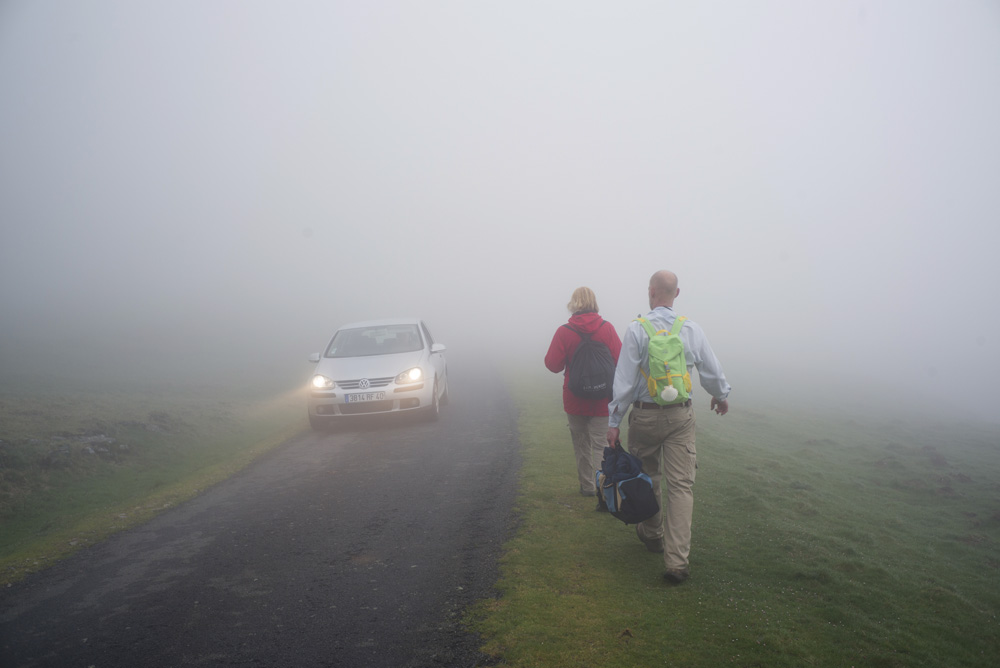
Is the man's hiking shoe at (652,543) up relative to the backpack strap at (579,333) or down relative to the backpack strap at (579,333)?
down

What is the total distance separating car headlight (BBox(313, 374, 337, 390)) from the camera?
35.6 feet

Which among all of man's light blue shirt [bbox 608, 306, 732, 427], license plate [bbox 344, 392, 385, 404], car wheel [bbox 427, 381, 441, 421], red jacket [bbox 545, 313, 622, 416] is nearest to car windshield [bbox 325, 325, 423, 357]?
car wheel [bbox 427, 381, 441, 421]

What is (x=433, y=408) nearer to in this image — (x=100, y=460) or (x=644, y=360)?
(x=100, y=460)

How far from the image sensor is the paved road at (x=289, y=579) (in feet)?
11.9

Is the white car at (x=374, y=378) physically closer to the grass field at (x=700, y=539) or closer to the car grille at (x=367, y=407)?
the car grille at (x=367, y=407)

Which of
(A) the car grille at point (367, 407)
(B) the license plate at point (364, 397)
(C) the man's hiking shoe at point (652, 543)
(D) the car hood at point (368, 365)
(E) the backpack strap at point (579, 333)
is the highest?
(E) the backpack strap at point (579, 333)

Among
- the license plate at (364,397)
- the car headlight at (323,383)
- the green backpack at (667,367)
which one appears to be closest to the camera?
the green backpack at (667,367)

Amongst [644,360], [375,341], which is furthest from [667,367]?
[375,341]

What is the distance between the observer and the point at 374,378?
1088 cm

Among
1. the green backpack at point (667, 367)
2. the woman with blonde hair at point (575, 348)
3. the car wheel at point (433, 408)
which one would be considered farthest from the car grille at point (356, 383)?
the green backpack at point (667, 367)

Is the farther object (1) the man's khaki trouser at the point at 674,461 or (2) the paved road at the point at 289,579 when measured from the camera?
(1) the man's khaki trouser at the point at 674,461

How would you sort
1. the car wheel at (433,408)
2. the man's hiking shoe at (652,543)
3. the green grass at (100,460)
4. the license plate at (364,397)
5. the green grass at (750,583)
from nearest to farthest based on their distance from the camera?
the green grass at (750,583), the man's hiking shoe at (652,543), the green grass at (100,460), the license plate at (364,397), the car wheel at (433,408)

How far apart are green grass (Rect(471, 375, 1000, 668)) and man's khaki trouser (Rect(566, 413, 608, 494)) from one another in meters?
0.27

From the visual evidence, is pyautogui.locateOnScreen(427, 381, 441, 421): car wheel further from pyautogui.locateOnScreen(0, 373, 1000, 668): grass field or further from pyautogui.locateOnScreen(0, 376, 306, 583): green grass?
pyautogui.locateOnScreen(0, 376, 306, 583): green grass
